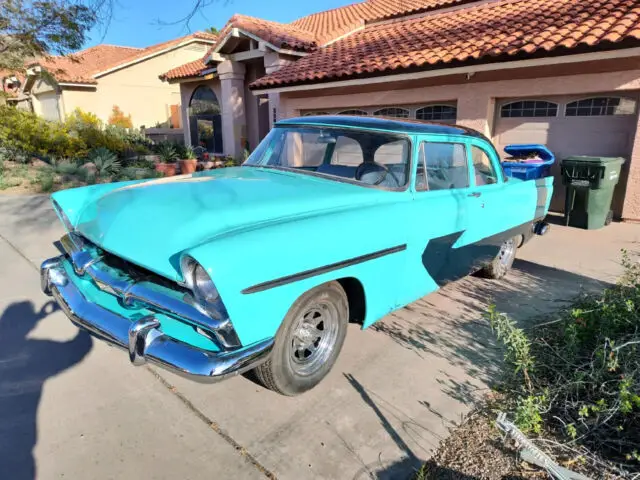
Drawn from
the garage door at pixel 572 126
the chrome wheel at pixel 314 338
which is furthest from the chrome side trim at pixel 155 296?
the garage door at pixel 572 126

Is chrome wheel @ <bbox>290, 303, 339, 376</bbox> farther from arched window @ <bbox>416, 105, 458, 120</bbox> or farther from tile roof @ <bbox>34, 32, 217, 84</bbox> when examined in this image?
tile roof @ <bbox>34, 32, 217, 84</bbox>

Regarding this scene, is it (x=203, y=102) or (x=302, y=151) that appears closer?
(x=302, y=151)

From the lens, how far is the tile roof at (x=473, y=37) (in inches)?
293

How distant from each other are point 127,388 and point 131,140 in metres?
16.0

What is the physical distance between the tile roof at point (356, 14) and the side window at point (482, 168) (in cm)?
986

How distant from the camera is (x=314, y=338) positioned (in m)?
2.91

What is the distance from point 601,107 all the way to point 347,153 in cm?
624

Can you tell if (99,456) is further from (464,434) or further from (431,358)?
(431,358)

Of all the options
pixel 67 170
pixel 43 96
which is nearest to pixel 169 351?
pixel 67 170

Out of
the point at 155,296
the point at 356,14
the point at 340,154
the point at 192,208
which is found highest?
the point at 356,14

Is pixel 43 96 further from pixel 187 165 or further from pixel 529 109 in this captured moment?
pixel 529 109

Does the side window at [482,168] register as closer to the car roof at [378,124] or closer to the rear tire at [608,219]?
the car roof at [378,124]

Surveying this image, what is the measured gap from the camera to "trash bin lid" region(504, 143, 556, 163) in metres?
8.14

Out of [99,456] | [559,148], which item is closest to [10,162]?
[99,456]
